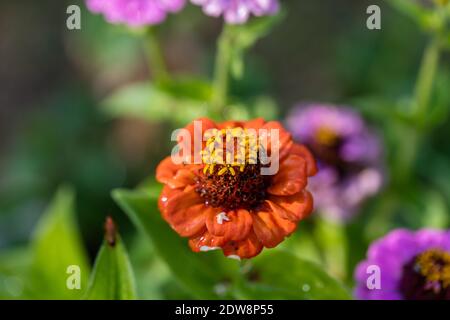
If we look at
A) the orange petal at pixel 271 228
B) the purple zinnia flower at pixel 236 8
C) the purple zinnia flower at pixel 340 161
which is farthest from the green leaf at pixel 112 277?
the purple zinnia flower at pixel 340 161

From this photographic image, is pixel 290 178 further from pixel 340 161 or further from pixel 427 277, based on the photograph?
pixel 340 161

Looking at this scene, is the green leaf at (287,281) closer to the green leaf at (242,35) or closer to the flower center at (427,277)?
the flower center at (427,277)

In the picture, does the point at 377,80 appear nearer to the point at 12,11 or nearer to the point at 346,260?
the point at 346,260

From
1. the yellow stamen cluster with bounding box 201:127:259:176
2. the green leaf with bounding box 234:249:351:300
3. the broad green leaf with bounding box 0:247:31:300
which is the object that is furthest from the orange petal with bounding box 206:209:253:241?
the broad green leaf with bounding box 0:247:31:300

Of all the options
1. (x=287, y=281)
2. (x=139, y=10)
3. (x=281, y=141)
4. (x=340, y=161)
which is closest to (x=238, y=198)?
(x=281, y=141)

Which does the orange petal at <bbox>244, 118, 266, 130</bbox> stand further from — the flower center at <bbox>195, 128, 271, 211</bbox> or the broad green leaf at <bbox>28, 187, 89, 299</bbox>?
the broad green leaf at <bbox>28, 187, 89, 299</bbox>

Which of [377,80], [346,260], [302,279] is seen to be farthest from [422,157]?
[302,279]
